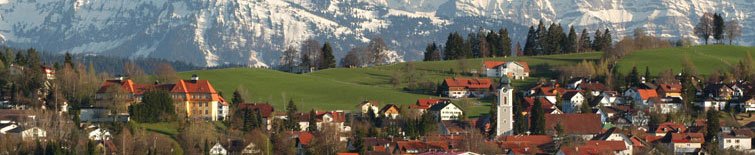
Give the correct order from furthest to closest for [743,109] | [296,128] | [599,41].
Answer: [599,41]
[743,109]
[296,128]

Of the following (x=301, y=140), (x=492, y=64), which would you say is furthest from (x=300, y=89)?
(x=301, y=140)

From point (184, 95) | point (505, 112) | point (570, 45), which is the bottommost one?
point (505, 112)

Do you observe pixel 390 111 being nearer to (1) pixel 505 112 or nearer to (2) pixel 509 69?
(1) pixel 505 112

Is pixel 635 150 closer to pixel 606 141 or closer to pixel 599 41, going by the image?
pixel 606 141

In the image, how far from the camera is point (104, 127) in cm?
10231

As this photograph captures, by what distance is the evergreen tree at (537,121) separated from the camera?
10788 centimetres

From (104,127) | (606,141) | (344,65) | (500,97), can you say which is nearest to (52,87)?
(104,127)

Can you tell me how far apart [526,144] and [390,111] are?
74.5ft

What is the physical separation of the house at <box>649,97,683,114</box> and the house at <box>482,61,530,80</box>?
26.6 m

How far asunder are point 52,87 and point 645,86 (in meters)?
42.4

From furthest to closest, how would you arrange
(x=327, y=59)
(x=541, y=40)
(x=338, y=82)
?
(x=541, y=40)
(x=327, y=59)
(x=338, y=82)

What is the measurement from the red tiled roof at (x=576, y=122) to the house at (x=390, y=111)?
11092 millimetres

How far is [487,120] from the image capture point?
11419 cm

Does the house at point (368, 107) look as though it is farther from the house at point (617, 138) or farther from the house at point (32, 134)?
the house at point (32, 134)
